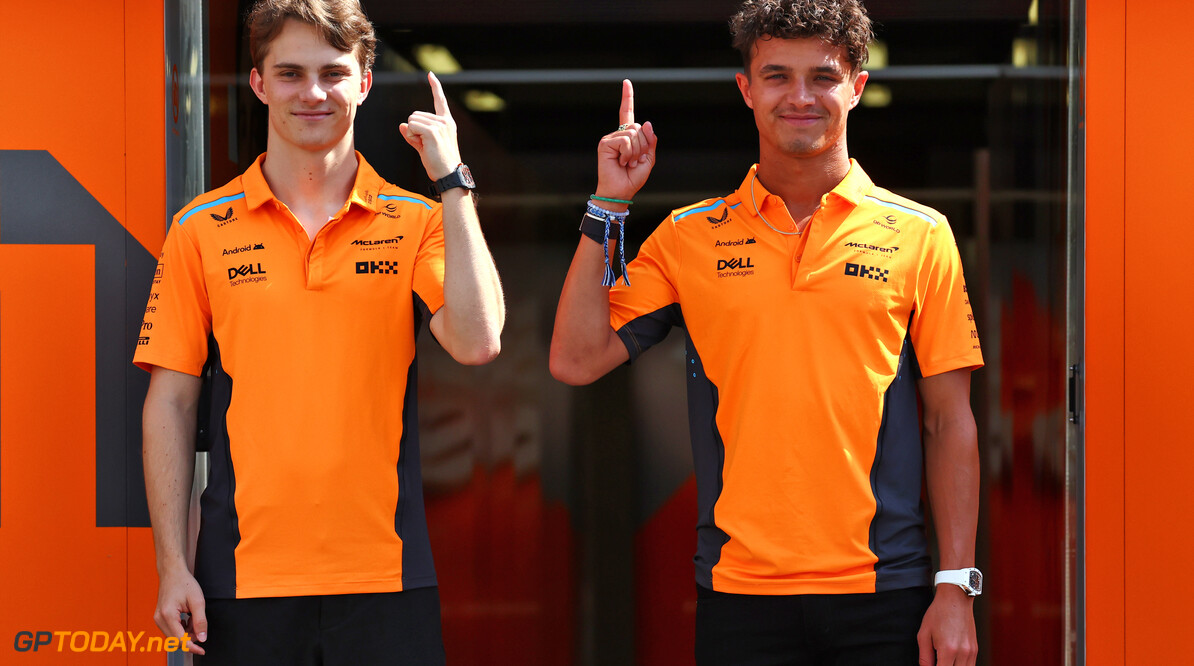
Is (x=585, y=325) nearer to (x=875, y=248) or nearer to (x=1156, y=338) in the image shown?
(x=875, y=248)

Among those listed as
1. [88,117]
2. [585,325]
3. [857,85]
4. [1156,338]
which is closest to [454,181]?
[585,325]

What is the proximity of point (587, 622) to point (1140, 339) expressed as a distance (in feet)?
5.57

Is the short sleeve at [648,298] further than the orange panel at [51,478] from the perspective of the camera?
No

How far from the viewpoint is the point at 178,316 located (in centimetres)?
210

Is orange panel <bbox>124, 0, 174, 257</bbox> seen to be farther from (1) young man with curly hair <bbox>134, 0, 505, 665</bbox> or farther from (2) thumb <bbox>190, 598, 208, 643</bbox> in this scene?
(2) thumb <bbox>190, 598, 208, 643</bbox>

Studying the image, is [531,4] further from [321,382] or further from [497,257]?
[321,382]

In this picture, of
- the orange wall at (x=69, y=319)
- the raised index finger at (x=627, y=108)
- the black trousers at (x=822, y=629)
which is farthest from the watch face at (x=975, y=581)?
the orange wall at (x=69, y=319)

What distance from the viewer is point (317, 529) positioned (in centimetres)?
202

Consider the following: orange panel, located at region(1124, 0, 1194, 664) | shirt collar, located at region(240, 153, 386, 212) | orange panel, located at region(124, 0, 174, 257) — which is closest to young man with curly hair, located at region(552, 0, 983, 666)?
shirt collar, located at region(240, 153, 386, 212)

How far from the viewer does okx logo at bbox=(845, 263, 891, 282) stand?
6.71 ft

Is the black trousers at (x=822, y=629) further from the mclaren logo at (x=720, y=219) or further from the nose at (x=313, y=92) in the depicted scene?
the nose at (x=313, y=92)

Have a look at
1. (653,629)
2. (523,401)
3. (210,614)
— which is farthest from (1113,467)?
(210,614)

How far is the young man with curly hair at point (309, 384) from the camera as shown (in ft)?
6.61

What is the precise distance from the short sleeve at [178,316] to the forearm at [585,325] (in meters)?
0.70
